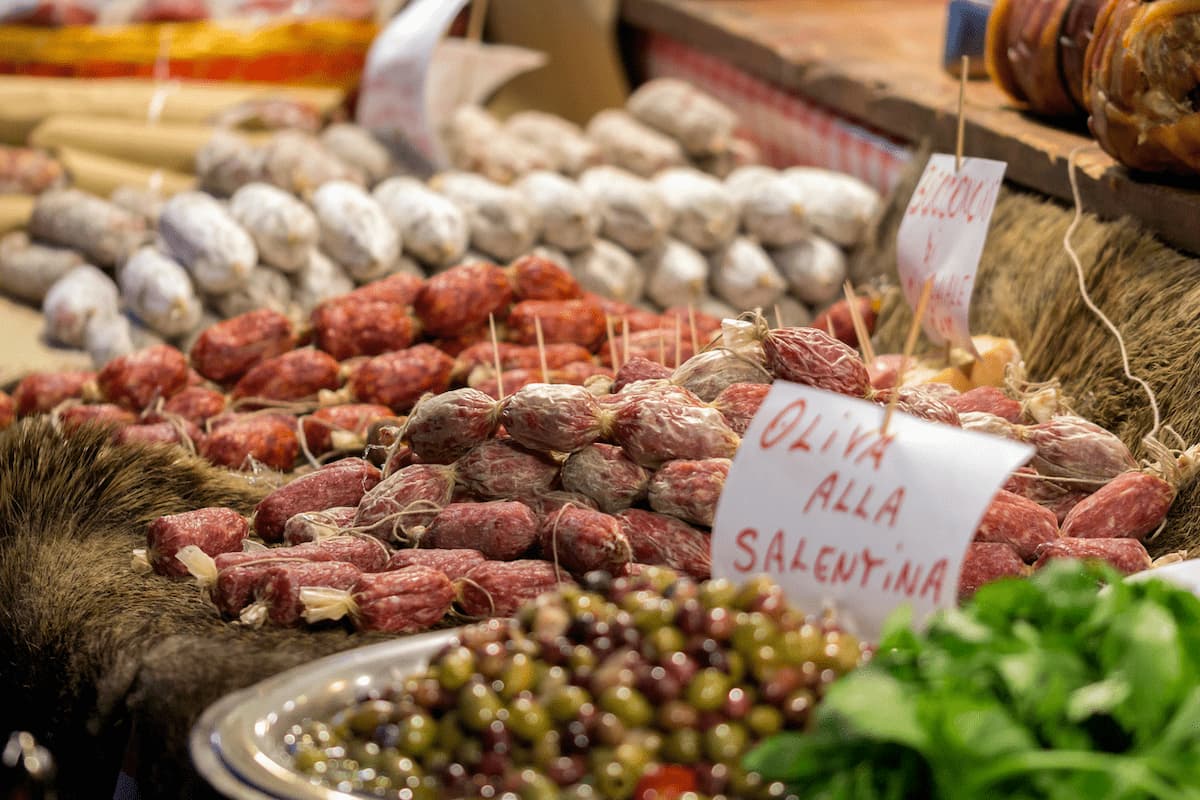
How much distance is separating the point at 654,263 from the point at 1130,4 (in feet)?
5.71

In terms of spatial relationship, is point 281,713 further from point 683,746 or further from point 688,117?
point 688,117

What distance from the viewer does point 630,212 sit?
3.76 metres

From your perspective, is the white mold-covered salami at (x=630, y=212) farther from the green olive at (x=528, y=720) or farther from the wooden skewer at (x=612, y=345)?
the green olive at (x=528, y=720)

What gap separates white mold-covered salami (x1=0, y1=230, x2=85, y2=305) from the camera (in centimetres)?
404

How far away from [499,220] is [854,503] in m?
2.36

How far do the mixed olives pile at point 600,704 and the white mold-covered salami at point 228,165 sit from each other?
8.93 ft

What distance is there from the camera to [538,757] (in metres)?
1.26

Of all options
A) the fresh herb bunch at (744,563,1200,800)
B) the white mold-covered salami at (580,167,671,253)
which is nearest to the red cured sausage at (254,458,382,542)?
the fresh herb bunch at (744,563,1200,800)

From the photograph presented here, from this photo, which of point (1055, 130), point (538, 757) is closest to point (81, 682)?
point (538, 757)

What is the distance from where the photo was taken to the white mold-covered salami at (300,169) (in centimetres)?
379

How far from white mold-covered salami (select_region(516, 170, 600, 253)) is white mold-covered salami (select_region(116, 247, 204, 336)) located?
3.25 ft

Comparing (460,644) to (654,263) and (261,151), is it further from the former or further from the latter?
(261,151)

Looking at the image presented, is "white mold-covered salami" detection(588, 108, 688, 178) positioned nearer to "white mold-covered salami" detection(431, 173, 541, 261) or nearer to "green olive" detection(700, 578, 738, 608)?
"white mold-covered salami" detection(431, 173, 541, 261)

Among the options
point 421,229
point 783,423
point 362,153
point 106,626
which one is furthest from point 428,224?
point 783,423
